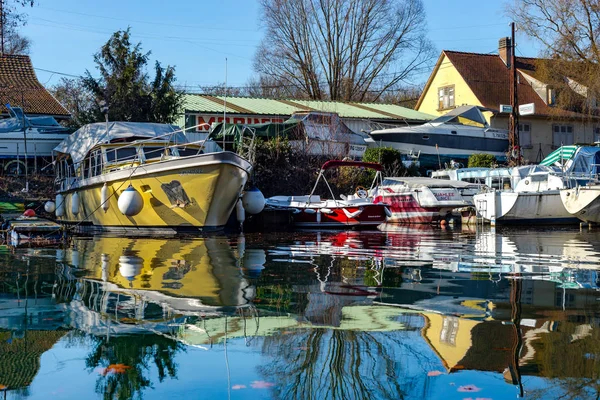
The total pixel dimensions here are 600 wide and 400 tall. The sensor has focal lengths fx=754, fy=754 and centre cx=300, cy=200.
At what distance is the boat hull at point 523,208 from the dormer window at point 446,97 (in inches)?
931

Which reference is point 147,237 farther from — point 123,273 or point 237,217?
point 123,273

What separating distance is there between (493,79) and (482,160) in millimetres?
13783

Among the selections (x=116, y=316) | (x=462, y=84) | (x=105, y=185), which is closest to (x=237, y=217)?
(x=105, y=185)

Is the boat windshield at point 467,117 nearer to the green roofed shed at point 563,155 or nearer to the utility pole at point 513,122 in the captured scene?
the utility pole at point 513,122

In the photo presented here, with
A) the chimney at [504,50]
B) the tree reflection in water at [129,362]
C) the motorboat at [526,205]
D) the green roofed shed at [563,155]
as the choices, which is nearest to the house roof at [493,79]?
the chimney at [504,50]

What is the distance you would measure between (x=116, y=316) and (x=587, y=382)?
4661 mm

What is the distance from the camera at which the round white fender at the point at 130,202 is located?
21.8m

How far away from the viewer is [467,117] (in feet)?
149

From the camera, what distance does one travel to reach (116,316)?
7.84 metres

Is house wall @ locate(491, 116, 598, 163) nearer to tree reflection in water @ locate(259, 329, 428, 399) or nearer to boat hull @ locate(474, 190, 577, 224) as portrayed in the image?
boat hull @ locate(474, 190, 577, 224)

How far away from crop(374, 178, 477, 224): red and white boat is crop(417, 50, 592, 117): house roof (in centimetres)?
2077

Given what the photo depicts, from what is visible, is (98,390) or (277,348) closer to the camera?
(98,390)

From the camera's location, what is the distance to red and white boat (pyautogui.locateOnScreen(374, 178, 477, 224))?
2961 cm

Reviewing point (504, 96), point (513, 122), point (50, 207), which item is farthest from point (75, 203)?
point (504, 96)
